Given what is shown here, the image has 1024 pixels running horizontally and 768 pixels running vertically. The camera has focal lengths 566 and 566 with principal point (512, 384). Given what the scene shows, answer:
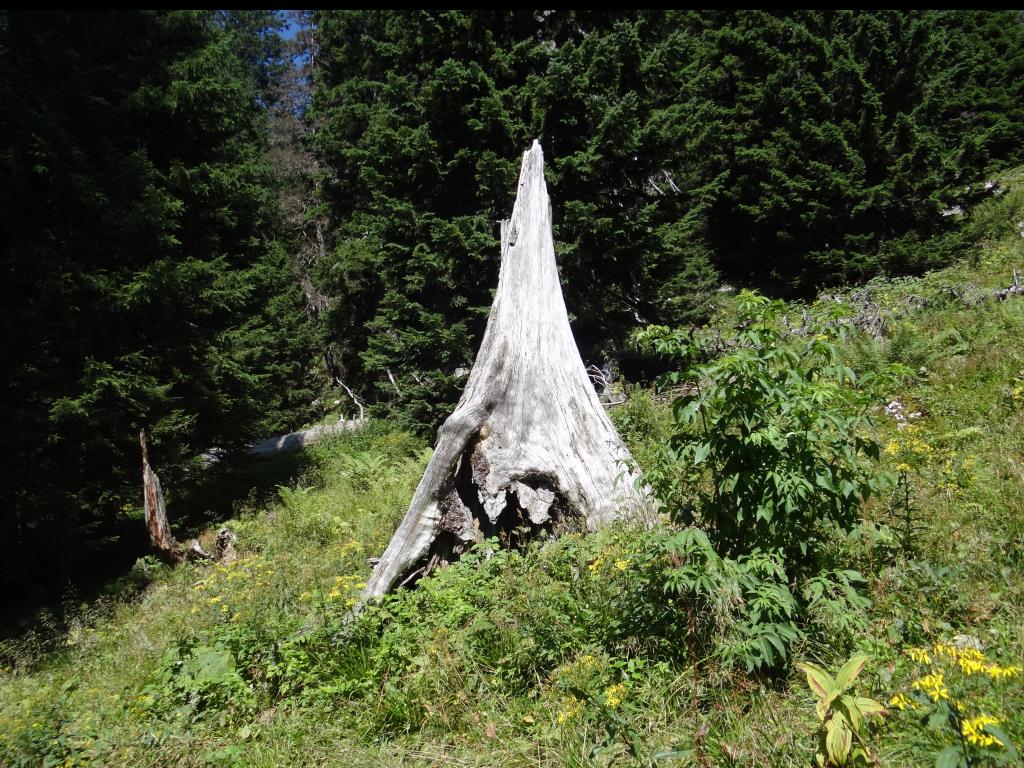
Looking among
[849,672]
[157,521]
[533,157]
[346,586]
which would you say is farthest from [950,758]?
[157,521]

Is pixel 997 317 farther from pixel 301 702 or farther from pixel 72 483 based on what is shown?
pixel 72 483

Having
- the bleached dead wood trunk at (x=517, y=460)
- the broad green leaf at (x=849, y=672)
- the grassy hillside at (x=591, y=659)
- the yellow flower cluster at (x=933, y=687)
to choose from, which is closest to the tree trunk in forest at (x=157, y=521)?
the grassy hillside at (x=591, y=659)

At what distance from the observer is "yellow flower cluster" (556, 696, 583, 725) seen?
3301 millimetres

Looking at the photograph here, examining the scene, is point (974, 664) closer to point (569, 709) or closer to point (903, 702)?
point (903, 702)

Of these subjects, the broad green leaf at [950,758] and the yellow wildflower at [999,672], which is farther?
the yellow wildflower at [999,672]

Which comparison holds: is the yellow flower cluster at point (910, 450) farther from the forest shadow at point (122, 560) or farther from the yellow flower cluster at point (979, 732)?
the forest shadow at point (122, 560)

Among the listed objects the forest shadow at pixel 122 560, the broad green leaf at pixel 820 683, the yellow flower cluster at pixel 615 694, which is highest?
the broad green leaf at pixel 820 683

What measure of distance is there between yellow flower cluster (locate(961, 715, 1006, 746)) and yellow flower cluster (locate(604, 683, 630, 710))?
5.19ft

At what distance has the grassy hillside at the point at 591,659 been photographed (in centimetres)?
301

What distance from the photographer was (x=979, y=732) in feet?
7.45

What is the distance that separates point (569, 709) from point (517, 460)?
327 centimetres

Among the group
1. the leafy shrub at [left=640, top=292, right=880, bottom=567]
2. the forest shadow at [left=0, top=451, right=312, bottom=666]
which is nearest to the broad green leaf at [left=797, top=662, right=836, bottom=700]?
the leafy shrub at [left=640, top=292, right=880, bottom=567]

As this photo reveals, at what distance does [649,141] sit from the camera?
10.8 meters

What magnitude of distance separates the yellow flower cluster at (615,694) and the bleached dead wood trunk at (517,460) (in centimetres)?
246
